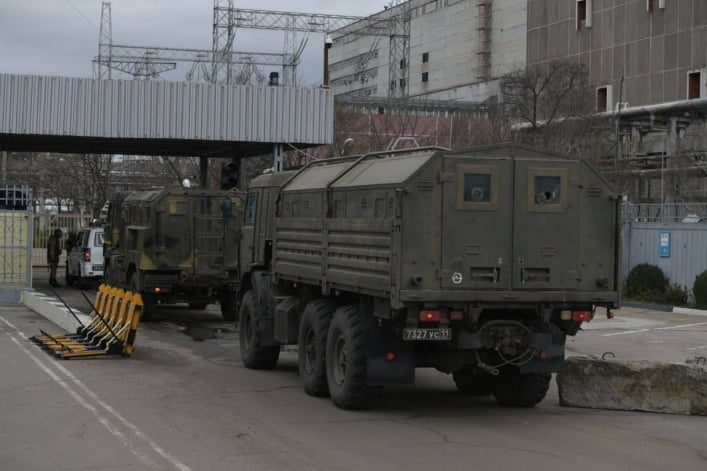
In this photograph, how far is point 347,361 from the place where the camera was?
1136 cm

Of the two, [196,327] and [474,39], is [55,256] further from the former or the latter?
[474,39]

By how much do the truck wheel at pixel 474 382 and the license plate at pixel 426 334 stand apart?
1.83 meters

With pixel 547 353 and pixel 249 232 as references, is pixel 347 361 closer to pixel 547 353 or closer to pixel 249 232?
pixel 547 353

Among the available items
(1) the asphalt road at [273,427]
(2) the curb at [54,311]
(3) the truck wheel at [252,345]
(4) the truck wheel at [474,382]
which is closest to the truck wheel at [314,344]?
(1) the asphalt road at [273,427]

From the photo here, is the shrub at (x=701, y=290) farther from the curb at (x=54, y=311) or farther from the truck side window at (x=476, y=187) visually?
the truck side window at (x=476, y=187)

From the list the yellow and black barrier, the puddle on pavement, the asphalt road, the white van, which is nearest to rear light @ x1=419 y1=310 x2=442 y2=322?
the asphalt road

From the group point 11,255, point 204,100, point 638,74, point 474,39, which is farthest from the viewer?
point 474,39

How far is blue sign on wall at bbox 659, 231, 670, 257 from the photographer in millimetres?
29594

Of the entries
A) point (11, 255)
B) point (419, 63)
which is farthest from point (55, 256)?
point (419, 63)

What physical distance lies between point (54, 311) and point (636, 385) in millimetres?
14199

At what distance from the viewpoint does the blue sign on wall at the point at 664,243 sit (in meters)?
29.6

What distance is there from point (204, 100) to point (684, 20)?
124 feet

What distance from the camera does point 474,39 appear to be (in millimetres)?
92312

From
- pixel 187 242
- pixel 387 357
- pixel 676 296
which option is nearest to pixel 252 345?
pixel 387 357
